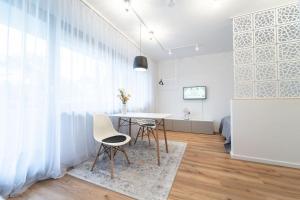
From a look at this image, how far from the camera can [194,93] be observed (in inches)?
198

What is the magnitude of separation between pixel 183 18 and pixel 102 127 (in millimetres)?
2548

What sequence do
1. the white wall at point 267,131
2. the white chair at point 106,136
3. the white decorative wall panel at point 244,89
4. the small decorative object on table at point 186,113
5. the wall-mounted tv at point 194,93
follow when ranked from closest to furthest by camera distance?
1. the white chair at point 106,136
2. the white wall at point 267,131
3. the white decorative wall panel at point 244,89
4. the wall-mounted tv at point 194,93
5. the small decorative object on table at point 186,113

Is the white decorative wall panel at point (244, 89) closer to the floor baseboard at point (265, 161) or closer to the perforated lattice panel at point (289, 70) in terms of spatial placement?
the perforated lattice panel at point (289, 70)

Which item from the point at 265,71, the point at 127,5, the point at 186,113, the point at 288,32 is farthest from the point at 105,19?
the point at 186,113

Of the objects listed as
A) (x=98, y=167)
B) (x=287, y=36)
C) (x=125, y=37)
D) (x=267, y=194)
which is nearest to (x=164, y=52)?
(x=125, y=37)

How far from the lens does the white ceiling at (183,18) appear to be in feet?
7.57

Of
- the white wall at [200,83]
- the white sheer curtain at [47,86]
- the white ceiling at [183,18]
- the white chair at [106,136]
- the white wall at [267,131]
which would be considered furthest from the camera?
the white wall at [200,83]

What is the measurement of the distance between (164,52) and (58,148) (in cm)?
392

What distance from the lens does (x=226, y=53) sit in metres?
4.59

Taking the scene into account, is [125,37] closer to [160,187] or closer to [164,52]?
[164,52]

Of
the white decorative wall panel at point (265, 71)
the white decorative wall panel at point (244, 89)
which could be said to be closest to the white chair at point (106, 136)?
the white decorative wall panel at point (244, 89)

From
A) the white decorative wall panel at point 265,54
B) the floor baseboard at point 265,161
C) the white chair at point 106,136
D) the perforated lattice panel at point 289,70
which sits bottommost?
the floor baseboard at point 265,161

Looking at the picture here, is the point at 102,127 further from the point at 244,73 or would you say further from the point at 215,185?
the point at 244,73

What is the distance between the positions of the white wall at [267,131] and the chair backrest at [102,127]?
226 centimetres
